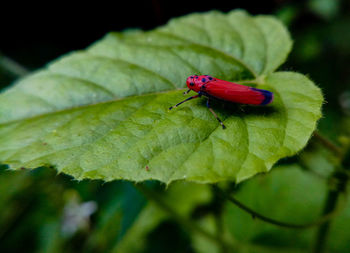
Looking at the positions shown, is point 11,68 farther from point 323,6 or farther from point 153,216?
point 323,6

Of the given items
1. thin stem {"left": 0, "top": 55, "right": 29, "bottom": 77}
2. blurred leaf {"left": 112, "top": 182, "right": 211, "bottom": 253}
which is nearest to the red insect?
blurred leaf {"left": 112, "top": 182, "right": 211, "bottom": 253}

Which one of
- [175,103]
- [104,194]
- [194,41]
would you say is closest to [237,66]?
[194,41]

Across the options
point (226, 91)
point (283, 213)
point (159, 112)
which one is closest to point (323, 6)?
point (283, 213)

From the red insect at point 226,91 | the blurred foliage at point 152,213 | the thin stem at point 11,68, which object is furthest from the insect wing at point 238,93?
the thin stem at point 11,68

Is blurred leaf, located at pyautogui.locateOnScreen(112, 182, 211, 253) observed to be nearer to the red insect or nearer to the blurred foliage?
the blurred foliage

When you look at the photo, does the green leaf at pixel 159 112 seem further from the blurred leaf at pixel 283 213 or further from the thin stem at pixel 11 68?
the thin stem at pixel 11 68

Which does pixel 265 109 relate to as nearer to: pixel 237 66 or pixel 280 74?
pixel 280 74
